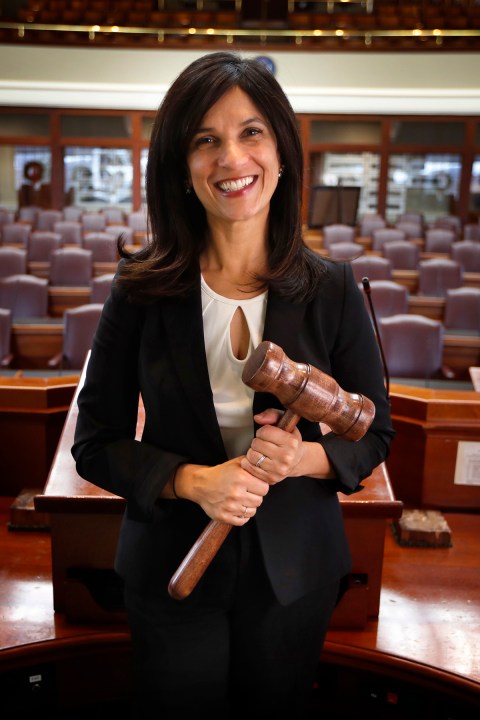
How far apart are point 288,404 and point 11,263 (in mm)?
5231

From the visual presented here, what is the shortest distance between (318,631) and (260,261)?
0.50 meters

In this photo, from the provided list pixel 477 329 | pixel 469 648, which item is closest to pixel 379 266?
pixel 477 329

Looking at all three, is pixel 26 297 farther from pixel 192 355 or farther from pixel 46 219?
pixel 46 219

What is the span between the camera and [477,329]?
444 centimetres

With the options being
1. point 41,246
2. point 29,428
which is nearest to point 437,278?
point 41,246

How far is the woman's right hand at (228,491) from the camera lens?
82 centimetres

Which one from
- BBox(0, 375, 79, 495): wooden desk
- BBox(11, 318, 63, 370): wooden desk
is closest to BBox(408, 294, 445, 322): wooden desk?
BBox(11, 318, 63, 370): wooden desk

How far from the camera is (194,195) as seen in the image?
1.00m

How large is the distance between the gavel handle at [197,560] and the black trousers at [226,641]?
6cm

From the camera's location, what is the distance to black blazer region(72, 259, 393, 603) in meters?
0.92

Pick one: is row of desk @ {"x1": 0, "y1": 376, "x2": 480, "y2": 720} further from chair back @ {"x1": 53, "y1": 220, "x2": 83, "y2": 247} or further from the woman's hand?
chair back @ {"x1": 53, "y1": 220, "x2": 83, "y2": 247}

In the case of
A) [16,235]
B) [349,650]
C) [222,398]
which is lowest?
[349,650]

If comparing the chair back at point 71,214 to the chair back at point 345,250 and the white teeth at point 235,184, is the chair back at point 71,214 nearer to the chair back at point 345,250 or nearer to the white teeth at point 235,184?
the chair back at point 345,250

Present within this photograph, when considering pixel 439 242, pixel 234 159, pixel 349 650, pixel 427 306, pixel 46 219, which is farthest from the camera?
pixel 46 219
